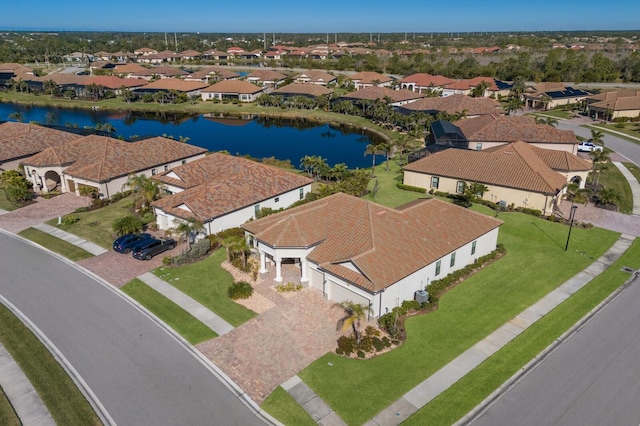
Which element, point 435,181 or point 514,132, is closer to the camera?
point 435,181

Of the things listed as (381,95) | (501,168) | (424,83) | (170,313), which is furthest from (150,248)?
(424,83)

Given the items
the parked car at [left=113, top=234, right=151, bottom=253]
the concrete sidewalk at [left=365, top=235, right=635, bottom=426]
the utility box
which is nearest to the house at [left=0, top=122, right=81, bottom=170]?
the parked car at [left=113, top=234, right=151, bottom=253]

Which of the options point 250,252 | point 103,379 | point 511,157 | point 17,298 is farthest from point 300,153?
point 103,379

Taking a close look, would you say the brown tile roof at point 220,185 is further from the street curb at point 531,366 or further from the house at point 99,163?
the street curb at point 531,366

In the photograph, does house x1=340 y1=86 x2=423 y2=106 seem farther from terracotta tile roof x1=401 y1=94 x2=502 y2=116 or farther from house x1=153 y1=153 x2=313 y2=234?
house x1=153 y1=153 x2=313 y2=234

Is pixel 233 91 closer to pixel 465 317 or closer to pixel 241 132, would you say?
pixel 241 132

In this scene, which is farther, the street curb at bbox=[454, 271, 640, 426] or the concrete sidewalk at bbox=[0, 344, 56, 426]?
the street curb at bbox=[454, 271, 640, 426]
